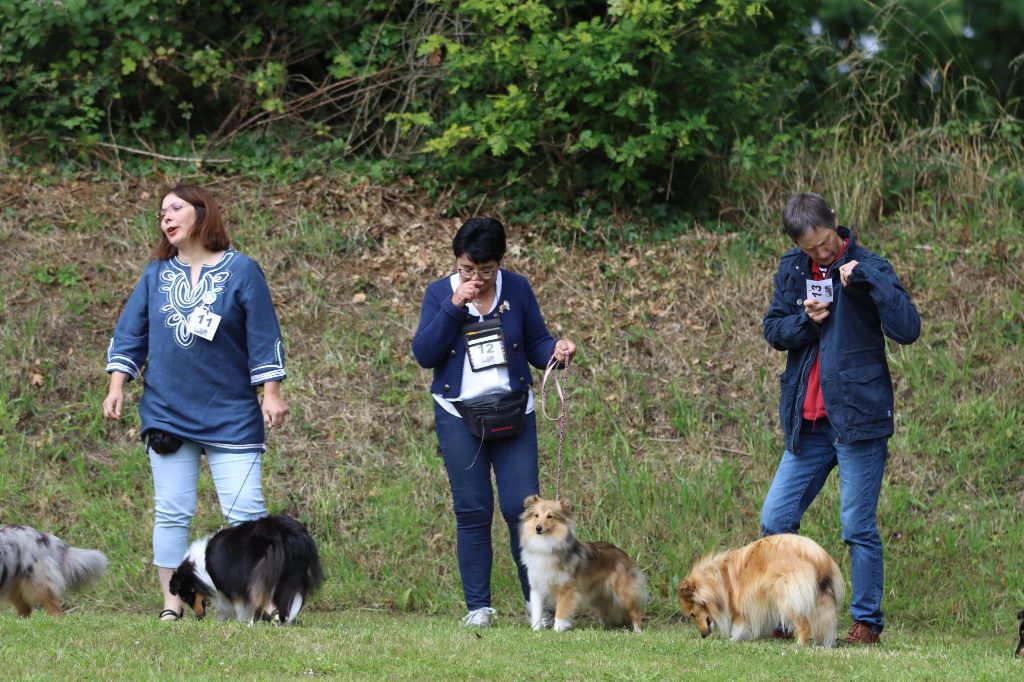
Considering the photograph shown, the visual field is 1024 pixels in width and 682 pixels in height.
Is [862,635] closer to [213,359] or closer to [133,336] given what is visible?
[213,359]

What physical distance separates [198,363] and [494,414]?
58.0 inches

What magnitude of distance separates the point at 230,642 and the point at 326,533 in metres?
3.15

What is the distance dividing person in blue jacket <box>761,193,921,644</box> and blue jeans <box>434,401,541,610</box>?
1.27 meters

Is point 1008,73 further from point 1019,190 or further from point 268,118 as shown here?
point 268,118

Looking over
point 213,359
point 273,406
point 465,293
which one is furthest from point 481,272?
point 213,359

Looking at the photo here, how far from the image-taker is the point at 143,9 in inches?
460

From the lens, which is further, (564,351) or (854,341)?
(564,351)

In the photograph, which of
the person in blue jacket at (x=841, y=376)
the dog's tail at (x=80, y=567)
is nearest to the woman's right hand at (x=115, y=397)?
the dog's tail at (x=80, y=567)

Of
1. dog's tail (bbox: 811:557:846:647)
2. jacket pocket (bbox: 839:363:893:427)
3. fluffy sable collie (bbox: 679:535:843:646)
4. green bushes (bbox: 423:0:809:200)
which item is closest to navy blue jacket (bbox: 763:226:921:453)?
jacket pocket (bbox: 839:363:893:427)

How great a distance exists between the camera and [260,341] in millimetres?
6020

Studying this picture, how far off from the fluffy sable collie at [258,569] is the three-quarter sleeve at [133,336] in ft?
3.15

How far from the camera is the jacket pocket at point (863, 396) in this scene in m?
5.73

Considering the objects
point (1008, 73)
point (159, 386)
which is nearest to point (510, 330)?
point (159, 386)

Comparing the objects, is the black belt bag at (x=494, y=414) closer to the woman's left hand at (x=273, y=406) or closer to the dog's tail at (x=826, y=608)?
the woman's left hand at (x=273, y=406)
